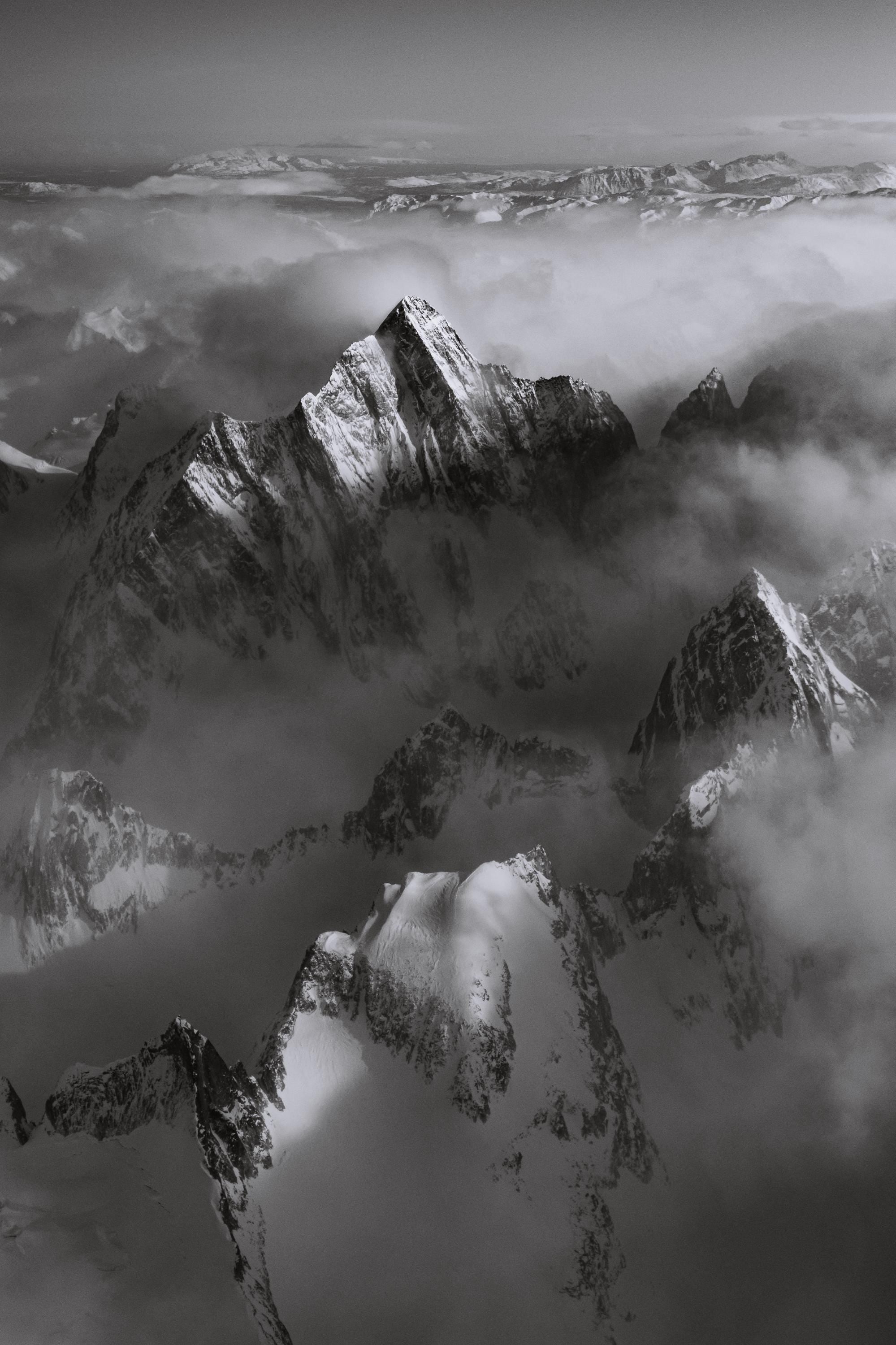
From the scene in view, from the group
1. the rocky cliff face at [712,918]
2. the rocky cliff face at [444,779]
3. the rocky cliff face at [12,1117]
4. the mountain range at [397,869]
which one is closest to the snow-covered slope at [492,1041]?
the mountain range at [397,869]

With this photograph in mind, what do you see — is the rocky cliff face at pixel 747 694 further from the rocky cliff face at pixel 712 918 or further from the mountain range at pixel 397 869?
the rocky cliff face at pixel 712 918

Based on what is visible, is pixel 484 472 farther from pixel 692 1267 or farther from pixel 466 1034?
pixel 692 1267

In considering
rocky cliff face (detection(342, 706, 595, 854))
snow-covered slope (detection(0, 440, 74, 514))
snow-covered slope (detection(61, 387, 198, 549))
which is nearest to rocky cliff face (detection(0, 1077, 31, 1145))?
rocky cliff face (detection(342, 706, 595, 854))

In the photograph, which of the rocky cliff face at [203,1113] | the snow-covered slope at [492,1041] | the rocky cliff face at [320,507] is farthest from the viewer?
the rocky cliff face at [320,507]

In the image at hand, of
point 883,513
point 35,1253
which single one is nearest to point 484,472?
point 883,513

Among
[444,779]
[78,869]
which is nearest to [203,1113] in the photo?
[78,869]

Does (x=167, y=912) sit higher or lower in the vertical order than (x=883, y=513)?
lower

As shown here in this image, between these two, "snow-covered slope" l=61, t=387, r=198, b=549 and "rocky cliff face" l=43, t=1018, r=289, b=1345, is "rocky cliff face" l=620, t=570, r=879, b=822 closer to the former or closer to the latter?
"rocky cliff face" l=43, t=1018, r=289, b=1345
